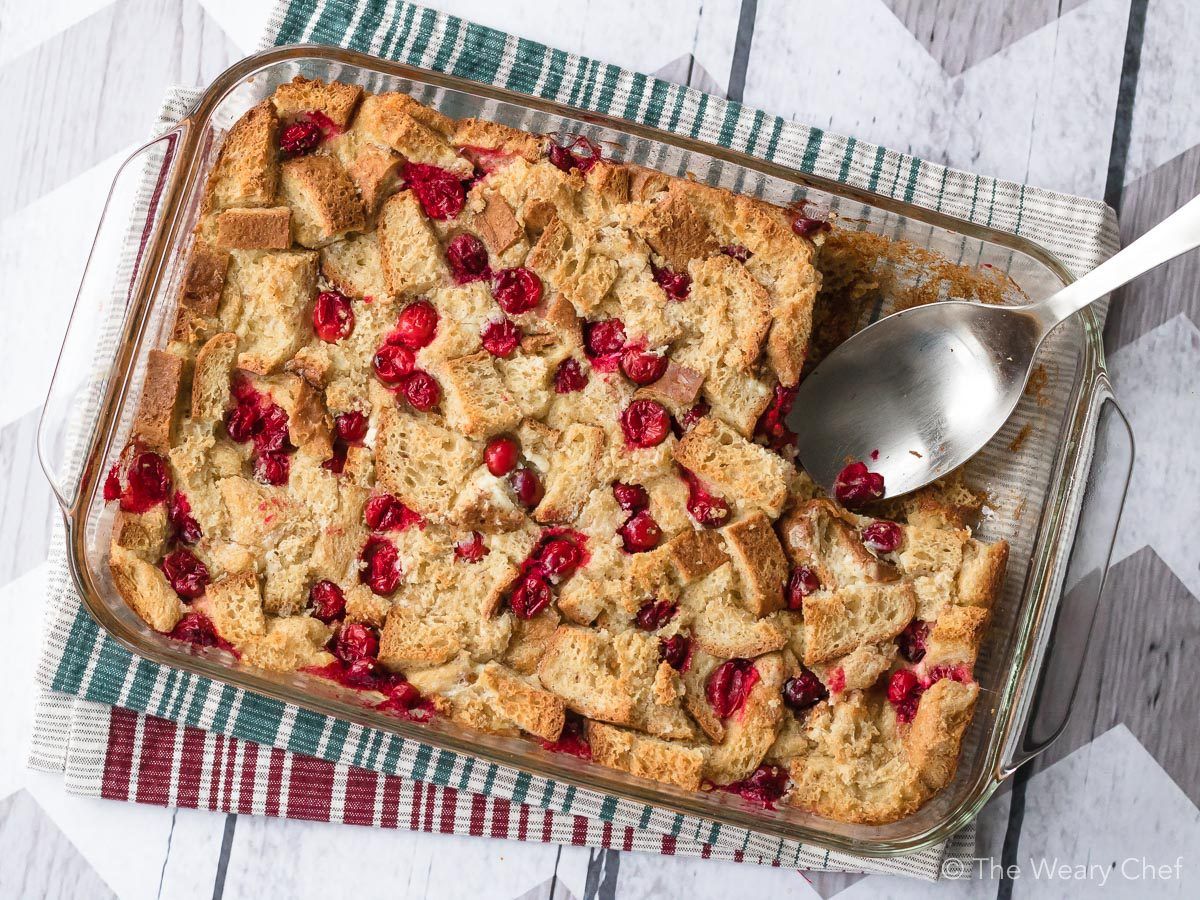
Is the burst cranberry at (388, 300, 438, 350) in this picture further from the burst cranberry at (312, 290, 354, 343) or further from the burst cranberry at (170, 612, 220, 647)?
the burst cranberry at (170, 612, 220, 647)

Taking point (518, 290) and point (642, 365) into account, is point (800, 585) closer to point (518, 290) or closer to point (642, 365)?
point (642, 365)

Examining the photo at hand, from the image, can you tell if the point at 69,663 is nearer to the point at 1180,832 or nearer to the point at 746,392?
the point at 746,392

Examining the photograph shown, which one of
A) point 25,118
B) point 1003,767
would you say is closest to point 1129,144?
point 1003,767

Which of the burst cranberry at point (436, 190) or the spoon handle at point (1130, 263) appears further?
the burst cranberry at point (436, 190)

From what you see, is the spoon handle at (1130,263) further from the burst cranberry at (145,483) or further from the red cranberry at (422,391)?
the burst cranberry at (145,483)

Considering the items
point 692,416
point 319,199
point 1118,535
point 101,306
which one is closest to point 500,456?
point 692,416

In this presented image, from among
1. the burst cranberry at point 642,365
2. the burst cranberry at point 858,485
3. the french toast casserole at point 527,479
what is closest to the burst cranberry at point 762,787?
the french toast casserole at point 527,479
